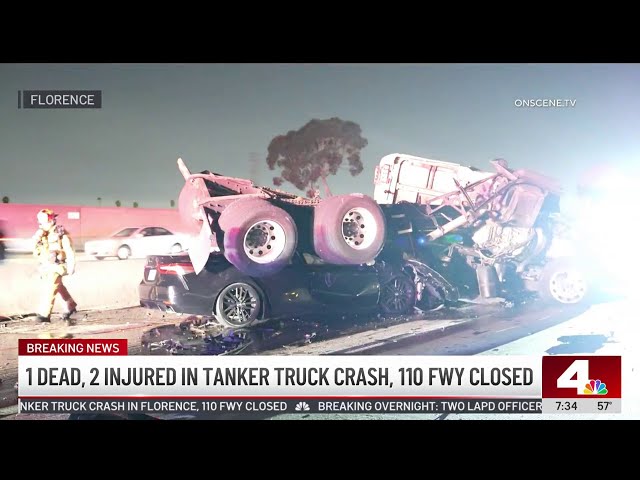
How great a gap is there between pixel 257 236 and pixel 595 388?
9.57ft

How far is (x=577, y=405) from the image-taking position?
12.5ft

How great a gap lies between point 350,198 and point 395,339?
46.5 inches

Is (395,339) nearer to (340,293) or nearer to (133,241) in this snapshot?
(340,293)

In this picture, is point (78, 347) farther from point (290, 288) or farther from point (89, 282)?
point (290, 288)

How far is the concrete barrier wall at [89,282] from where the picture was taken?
3697mm

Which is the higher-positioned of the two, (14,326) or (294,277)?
(294,277)

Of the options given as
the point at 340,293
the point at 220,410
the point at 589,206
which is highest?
the point at 589,206

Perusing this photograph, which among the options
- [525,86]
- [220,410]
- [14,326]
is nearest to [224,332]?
[220,410]

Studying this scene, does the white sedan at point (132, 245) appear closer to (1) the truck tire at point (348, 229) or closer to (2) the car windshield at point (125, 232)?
(2) the car windshield at point (125, 232)

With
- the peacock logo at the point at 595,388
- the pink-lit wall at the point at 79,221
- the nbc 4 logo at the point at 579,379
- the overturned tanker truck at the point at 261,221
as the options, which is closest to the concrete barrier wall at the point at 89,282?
the pink-lit wall at the point at 79,221

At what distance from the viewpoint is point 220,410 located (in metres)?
3.74

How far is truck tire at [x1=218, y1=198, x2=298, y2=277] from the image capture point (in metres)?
3.70

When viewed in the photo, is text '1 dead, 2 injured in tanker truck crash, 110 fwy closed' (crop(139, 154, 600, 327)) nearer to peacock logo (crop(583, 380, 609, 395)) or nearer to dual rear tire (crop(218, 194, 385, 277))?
dual rear tire (crop(218, 194, 385, 277))

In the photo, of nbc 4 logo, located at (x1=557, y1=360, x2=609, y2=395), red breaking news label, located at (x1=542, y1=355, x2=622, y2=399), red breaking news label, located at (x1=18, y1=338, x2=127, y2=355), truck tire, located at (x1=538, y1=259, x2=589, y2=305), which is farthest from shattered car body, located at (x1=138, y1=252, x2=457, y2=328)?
nbc 4 logo, located at (x1=557, y1=360, x2=609, y2=395)
